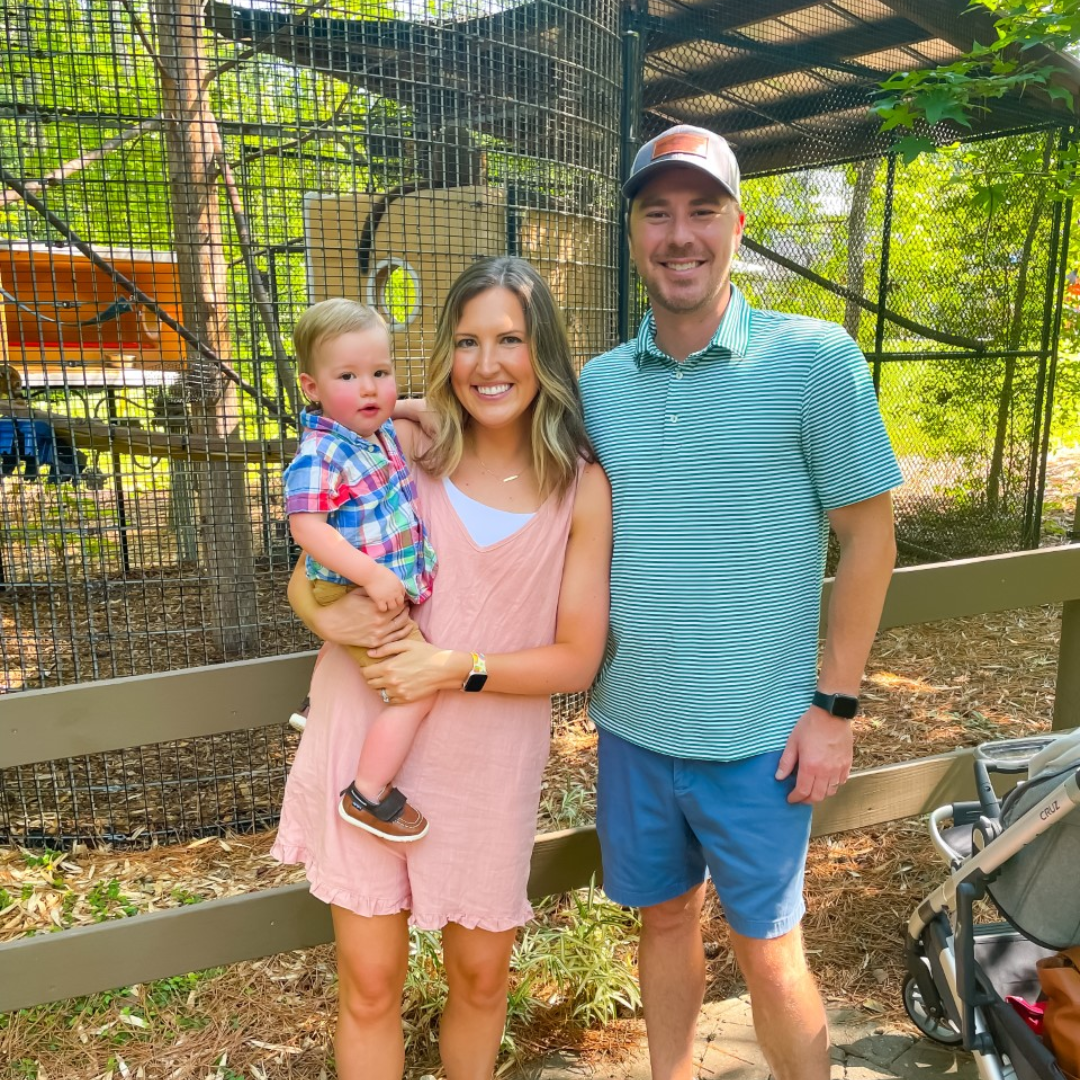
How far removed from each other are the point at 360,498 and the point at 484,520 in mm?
228

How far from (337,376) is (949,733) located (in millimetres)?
3874

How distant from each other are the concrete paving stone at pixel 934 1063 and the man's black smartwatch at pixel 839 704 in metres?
1.13

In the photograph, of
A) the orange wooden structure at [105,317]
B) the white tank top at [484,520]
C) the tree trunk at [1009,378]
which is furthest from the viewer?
the tree trunk at [1009,378]

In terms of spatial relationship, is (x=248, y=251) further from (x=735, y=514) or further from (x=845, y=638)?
(x=845, y=638)

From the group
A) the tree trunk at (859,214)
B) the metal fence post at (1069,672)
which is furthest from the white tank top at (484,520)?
the tree trunk at (859,214)

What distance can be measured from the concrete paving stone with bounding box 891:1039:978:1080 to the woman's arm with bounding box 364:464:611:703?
1357 millimetres

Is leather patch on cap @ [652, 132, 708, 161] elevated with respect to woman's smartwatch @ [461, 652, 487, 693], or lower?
elevated

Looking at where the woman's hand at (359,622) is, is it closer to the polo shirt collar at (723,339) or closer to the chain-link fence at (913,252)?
the polo shirt collar at (723,339)


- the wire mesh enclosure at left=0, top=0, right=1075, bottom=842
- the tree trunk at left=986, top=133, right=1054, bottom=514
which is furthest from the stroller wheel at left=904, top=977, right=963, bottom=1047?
the tree trunk at left=986, top=133, right=1054, bottom=514

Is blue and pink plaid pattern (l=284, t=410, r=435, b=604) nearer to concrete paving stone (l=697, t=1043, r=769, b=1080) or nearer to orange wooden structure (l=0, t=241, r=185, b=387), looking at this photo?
concrete paving stone (l=697, t=1043, r=769, b=1080)

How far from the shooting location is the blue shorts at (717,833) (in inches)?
67.3

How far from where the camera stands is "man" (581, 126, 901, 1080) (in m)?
1.67

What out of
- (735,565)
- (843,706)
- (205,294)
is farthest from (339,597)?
(205,294)

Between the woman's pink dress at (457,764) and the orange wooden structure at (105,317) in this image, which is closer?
the woman's pink dress at (457,764)
